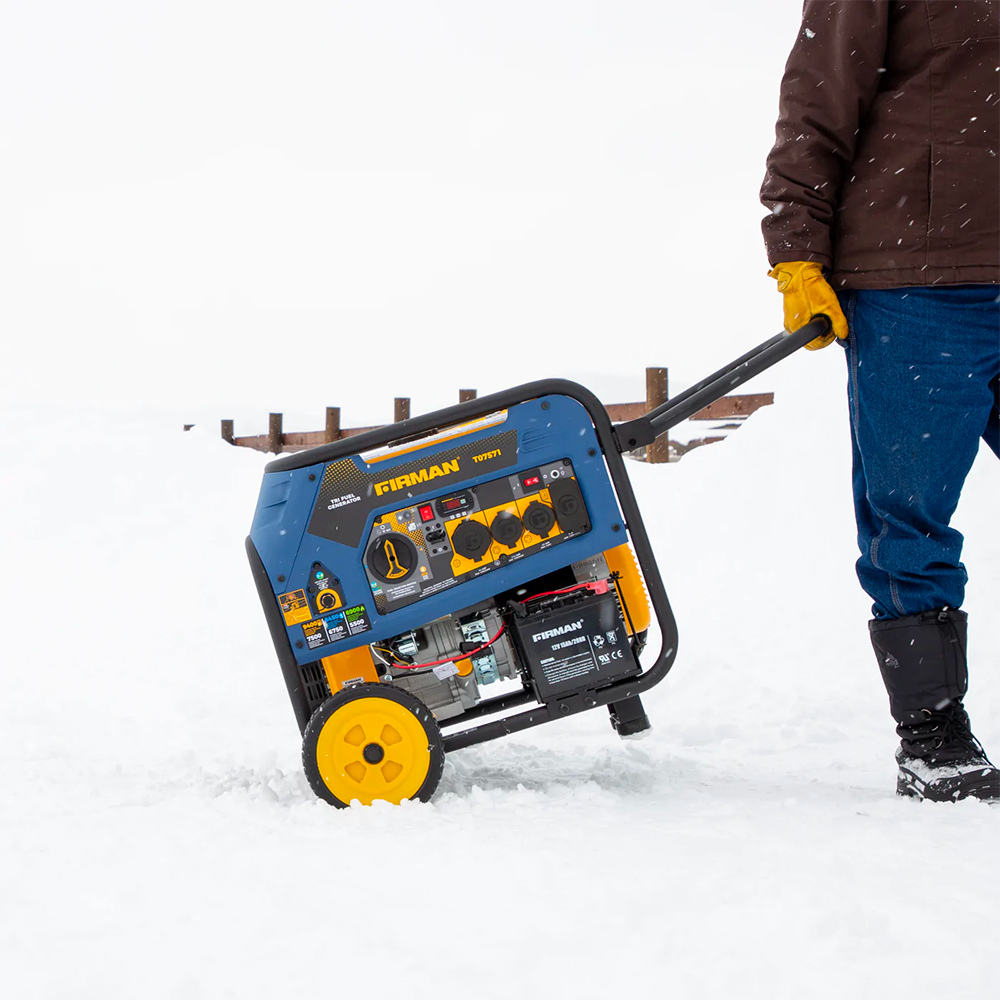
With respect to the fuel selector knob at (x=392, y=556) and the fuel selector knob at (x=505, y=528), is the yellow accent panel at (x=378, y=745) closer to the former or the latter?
the fuel selector knob at (x=392, y=556)

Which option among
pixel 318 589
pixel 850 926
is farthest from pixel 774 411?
pixel 850 926

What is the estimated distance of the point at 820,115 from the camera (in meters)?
2.04

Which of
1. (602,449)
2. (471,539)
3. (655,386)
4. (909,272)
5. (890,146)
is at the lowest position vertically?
(655,386)

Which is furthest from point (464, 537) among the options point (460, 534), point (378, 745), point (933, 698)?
point (933, 698)

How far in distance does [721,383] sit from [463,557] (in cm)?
69

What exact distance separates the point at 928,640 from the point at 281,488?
1450mm

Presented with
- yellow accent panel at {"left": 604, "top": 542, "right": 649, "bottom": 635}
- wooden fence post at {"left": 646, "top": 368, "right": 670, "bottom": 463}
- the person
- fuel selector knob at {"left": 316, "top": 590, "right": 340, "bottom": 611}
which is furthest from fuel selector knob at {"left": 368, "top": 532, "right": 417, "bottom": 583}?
wooden fence post at {"left": 646, "top": 368, "right": 670, "bottom": 463}

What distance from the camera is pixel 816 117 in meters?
2.04

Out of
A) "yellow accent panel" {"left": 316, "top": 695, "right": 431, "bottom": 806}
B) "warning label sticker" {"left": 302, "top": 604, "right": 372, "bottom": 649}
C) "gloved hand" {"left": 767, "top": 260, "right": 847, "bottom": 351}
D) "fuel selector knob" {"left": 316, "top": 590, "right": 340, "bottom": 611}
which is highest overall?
"gloved hand" {"left": 767, "top": 260, "right": 847, "bottom": 351}

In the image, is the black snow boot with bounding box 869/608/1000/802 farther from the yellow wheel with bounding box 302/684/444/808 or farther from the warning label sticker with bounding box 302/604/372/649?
the warning label sticker with bounding box 302/604/372/649

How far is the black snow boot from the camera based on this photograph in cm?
206

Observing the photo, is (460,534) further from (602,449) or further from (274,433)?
(274,433)

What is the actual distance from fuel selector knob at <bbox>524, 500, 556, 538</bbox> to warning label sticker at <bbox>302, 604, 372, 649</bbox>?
42 centimetres

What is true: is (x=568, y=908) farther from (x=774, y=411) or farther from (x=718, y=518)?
(x=774, y=411)
